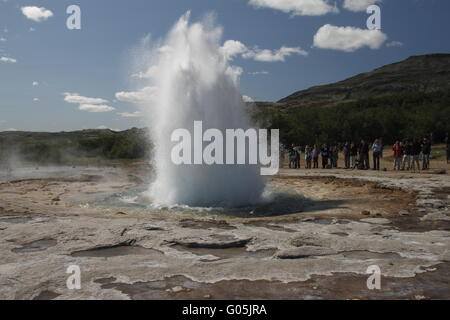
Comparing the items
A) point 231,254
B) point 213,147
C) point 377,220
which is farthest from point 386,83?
point 231,254

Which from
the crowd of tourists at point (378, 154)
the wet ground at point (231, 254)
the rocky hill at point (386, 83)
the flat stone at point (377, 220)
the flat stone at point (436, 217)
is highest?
the rocky hill at point (386, 83)

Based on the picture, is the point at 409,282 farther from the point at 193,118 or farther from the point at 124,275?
the point at 193,118

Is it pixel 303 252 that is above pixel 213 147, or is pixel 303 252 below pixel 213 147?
below

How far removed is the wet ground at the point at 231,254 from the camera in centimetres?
339

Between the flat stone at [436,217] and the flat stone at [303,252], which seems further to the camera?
the flat stone at [436,217]

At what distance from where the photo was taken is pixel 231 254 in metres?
4.59

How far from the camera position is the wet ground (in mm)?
3393

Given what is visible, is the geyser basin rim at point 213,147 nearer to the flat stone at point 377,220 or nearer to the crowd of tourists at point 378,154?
the flat stone at point 377,220

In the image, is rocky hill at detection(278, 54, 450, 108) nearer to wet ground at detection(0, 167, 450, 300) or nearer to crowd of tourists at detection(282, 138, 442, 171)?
crowd of tourists at detection(282, 138, 442, 171)

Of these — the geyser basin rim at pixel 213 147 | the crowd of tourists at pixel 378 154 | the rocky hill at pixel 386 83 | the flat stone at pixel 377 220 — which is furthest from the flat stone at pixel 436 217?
the rocky hill at pixel 386 83

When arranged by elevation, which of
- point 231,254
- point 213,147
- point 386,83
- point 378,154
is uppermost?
point 386,83

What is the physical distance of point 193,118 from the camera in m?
9.49

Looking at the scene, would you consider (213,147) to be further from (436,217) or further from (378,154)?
(378,154)

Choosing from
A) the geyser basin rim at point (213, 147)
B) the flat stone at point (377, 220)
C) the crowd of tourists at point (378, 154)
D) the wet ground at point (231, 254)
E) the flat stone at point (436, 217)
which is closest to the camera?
the wet ground at point (231, 254)
